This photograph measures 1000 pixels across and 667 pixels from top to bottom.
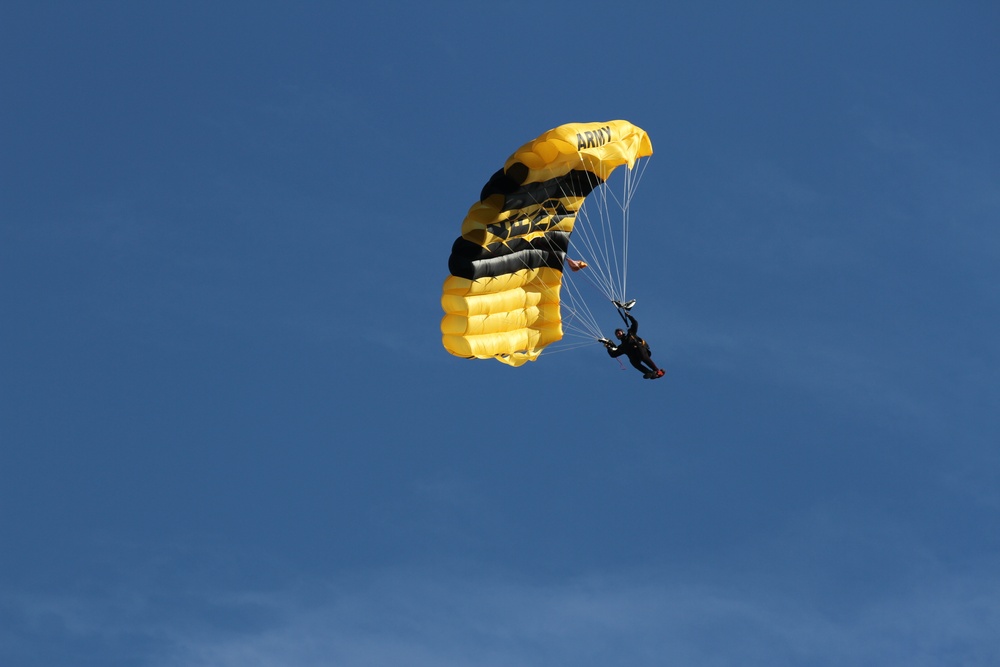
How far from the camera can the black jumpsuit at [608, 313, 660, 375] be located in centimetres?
3647

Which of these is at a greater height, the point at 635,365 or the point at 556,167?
the point at 556,167

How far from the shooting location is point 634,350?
120ft

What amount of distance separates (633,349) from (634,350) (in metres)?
0.03

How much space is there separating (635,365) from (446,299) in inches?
149

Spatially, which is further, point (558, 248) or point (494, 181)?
point (558, 248)

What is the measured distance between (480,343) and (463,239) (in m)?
2.12

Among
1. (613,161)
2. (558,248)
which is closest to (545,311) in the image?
(558,248)

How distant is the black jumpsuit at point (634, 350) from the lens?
120ft

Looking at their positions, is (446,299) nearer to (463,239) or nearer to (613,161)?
(463,239)

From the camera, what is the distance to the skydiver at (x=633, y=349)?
120 feet

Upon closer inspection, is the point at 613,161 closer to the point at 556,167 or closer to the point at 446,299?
the point at 556,167

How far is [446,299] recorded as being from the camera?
36469 millimetres

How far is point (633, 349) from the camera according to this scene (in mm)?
36531

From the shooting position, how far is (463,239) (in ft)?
118
